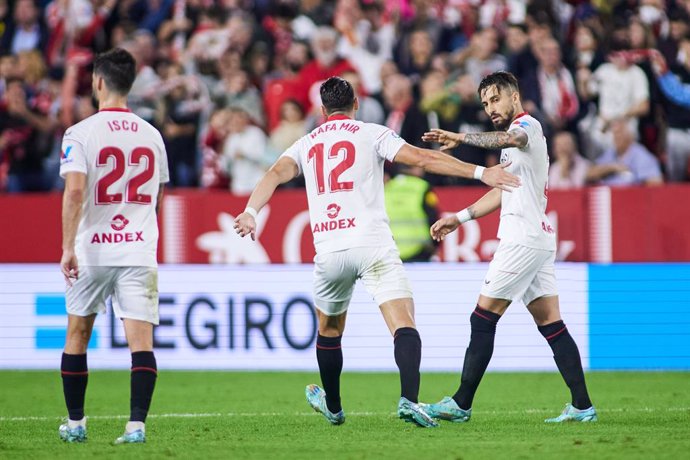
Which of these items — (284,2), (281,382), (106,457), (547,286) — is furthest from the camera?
(284,2)

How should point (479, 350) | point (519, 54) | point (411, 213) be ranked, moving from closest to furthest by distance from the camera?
1. point (479, 350)
2. point (411, 213)
3. point (519, 54)

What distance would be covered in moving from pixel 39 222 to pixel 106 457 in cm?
906

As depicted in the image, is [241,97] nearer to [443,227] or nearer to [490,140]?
[443,227]

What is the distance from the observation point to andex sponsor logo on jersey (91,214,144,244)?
7.28m

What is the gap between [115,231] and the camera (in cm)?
730

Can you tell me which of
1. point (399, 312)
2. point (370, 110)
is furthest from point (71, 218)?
point (370, 110)

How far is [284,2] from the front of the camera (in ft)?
56.9

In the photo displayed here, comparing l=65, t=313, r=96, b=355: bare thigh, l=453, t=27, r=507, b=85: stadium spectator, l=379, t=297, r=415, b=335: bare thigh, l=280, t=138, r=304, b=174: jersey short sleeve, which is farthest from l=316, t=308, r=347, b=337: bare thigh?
l=453, t=27, r=507, b=85: stadium spectator

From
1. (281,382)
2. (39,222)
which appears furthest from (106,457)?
(39,222)

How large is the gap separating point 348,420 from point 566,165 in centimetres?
717

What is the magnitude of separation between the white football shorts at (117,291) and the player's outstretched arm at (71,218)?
0.45ft

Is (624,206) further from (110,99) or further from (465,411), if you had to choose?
(110,99)

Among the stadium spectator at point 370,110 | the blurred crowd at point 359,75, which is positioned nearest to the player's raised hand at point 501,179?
the blurred crowd at point 359,75

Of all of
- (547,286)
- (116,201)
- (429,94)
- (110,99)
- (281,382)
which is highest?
(429,94)
